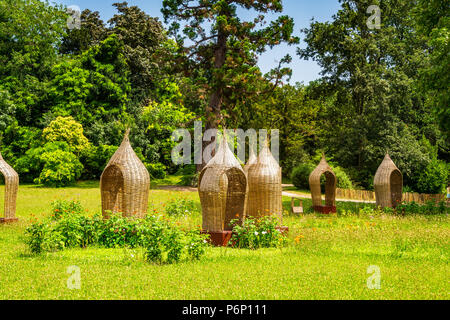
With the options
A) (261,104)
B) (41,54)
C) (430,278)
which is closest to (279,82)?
(261,104)

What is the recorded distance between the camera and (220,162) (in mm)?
9555

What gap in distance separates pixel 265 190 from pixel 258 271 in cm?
398

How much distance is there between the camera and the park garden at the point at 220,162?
6840 millimetres

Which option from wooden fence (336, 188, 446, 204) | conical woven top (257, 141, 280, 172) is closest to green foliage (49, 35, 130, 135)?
wooden fence (336, 188, 446, 204)

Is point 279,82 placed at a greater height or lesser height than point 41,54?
lesser

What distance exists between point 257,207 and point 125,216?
3.52 meters

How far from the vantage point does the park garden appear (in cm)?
684

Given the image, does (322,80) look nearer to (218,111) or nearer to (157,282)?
(218,111)

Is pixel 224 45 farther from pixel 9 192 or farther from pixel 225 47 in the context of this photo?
pixel 9 192

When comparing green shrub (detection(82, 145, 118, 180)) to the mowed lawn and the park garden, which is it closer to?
the park garden

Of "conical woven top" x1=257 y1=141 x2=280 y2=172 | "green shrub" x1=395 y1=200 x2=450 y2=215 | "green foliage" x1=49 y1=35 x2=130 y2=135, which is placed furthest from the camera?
"green foliage" x1=49 y1=35 x2=130 y2=135

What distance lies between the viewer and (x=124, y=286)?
588 centimetres

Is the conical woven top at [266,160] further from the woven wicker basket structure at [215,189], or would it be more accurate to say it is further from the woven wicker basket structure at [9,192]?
the woven wicker basket structure at [9,192]

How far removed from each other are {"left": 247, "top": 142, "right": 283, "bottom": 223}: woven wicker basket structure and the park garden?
0.12 feet
